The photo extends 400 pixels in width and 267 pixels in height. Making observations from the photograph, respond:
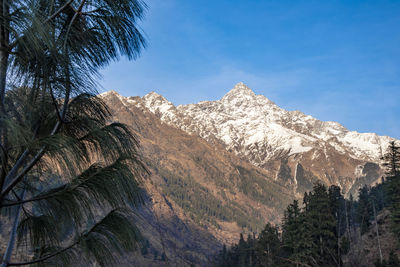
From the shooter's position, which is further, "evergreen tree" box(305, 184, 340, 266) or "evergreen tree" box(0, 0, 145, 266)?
"evergreen tree" box(305, 184, 340, 266)

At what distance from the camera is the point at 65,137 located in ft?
11.6

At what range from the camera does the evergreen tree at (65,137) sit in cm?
336

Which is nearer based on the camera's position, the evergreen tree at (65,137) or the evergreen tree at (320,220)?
the evergreen tree at (65,137)

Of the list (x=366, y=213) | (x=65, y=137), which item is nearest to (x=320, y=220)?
(x=366, y=213)

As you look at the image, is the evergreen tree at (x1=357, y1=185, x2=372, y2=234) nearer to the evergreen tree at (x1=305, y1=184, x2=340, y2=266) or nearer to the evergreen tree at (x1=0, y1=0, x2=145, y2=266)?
the evergreen tree at (x1=305, y1=184, x2=340, y2=266)

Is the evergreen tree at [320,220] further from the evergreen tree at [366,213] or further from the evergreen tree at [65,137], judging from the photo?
the evergreen tree at [65,137]

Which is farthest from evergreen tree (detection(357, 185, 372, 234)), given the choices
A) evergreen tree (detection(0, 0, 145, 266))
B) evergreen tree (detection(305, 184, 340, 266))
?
evergreen tree (detection(0, 0, 145, 266))

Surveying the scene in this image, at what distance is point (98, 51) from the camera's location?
423 cm

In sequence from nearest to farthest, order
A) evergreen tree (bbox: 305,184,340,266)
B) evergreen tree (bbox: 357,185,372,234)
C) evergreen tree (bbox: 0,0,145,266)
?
evergreen tree (bbox: 0,0,145,266) < evergreen tree (bbox: 357,185,372,234) < evergreen tree (bbox: 305,184,340,266)

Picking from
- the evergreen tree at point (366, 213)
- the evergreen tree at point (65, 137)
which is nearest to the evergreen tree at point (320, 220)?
the evergreen tree at point (366, 213)

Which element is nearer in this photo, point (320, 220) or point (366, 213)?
point (366, 213)

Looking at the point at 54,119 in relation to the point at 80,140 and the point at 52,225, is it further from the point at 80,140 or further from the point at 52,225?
the point at 52,225

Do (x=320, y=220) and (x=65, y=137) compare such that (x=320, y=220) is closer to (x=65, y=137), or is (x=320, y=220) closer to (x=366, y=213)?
(x=366, y=213)

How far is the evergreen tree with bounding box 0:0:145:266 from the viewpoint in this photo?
3.36m
